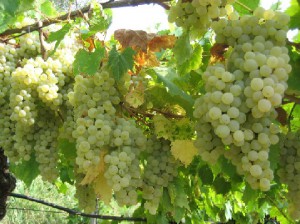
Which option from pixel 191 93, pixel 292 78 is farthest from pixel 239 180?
pixel 292 78

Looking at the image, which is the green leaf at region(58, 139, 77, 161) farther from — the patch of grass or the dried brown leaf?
the patch of grass

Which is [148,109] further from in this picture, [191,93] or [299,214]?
[299,214]

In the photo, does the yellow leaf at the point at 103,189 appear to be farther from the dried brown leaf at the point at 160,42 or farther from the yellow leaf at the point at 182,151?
the dried brown leaf at the point at 160,42

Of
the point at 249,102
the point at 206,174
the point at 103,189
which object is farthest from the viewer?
the point at 206,174

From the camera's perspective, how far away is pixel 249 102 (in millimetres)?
1112

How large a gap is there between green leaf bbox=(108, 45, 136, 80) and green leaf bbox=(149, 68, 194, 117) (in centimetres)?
11

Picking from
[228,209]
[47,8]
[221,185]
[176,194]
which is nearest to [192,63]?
[176,194]

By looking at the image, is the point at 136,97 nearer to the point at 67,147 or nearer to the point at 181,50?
the point at 181,50

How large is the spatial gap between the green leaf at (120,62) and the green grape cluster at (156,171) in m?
0.33

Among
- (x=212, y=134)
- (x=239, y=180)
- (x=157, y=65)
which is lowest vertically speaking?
(x=239, y=180)

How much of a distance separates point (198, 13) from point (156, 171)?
63 cm

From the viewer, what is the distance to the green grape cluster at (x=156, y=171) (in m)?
1.63

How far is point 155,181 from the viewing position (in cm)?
165

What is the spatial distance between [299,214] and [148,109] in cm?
72
